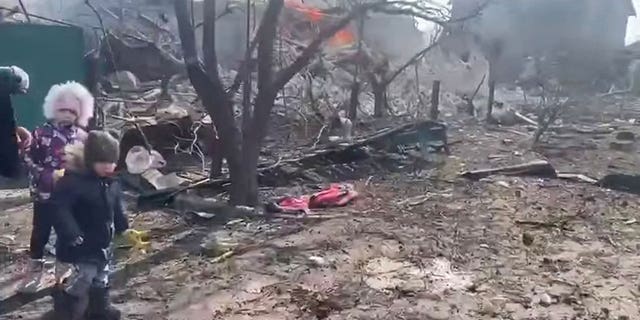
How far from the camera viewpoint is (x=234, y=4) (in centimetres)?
761

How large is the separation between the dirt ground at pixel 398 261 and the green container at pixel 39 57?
196 cm

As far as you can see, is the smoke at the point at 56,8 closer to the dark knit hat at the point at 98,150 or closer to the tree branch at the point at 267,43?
the tree branch at the point at 267,43

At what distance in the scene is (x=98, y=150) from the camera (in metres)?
3.22

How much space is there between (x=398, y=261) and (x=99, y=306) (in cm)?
222

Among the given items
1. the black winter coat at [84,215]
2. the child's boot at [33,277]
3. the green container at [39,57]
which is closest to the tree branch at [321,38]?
the child's boot at [33,277]

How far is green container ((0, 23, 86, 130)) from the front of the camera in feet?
25.4

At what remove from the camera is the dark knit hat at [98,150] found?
3221mm

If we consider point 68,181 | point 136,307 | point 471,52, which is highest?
point 471,52

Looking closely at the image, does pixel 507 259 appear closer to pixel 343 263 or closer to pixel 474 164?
pixel 343 263

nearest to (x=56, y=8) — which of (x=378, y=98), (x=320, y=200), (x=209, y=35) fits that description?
(x=378, y=98)

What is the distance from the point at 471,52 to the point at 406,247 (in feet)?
40.3

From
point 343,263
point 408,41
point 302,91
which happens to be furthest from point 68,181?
point 408,41

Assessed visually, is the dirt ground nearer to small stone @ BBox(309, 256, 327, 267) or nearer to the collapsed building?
small stone @ BBox(309, 256, 327, 267)

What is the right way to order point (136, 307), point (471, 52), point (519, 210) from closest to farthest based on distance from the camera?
1. point (136, 307)
2. point (519, 210)
3. point (471, 52)
